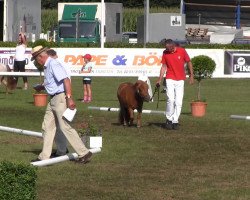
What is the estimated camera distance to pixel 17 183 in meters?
10.6

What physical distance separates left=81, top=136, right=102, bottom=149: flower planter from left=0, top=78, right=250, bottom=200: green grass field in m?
0.20

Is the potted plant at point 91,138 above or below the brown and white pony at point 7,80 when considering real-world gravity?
above

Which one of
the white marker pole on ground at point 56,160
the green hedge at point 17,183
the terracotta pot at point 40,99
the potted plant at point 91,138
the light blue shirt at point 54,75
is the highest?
the light blue shirt at point 54,75

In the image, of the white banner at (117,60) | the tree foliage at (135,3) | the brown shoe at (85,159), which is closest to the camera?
the brown shoe at (85,159)

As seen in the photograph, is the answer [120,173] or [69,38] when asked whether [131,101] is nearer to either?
[120,173]

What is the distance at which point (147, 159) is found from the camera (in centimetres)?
1725

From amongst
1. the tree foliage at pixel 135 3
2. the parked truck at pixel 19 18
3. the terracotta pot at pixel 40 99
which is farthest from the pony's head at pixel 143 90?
the tree foliage at pixel 135 3

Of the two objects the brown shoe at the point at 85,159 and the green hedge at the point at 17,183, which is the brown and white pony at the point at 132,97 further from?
the green hedge at the point at 17,183

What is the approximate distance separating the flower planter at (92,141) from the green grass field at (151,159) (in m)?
0.20

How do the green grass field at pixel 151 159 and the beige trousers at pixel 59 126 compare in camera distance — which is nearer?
the green grass field at pixel 151 159

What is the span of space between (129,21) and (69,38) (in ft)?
111

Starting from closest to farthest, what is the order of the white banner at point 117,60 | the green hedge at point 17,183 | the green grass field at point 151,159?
the green hedge at point 17,183, the green grass field at point 151,159, the white banner at point 117,60

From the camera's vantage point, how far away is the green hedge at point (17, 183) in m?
10.5

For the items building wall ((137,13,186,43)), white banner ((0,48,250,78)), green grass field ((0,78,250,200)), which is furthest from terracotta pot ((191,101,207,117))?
building wall ((137,13,186,43))
